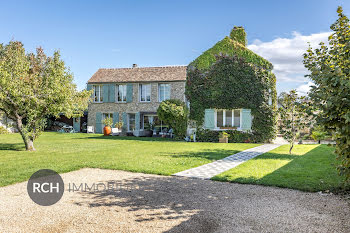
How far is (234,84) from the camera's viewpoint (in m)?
17.7

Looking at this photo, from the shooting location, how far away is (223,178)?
6348mm

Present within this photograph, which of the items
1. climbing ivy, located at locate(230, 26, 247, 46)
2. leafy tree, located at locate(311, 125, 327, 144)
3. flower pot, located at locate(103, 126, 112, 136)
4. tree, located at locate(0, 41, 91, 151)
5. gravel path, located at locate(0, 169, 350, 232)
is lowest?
gravel path, located at locate(0, 169, 350, 232)

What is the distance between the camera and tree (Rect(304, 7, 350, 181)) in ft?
10.5

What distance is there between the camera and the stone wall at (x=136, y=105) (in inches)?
896

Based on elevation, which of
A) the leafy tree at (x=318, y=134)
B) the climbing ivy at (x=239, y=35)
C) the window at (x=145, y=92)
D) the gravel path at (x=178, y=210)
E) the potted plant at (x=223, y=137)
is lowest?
the gravel path at (x=178, y=210)

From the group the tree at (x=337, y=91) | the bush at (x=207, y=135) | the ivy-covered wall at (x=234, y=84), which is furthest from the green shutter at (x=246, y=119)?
the tree at (x=337, y=91)

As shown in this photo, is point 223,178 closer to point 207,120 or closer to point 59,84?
point 59,84

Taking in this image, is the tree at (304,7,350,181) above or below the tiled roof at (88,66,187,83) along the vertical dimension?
below

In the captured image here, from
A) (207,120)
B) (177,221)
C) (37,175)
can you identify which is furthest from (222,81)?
(177,221)

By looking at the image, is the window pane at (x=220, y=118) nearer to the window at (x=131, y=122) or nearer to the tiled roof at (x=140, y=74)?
the tiled roof at (x=140, y=74)

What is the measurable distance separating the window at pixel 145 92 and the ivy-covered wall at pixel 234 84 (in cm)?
595

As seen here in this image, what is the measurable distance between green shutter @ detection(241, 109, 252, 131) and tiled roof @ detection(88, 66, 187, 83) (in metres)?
7.09

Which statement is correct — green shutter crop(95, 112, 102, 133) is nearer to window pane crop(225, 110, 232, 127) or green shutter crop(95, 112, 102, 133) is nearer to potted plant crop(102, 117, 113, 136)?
potted plant crop(102, 117, 113, 136)

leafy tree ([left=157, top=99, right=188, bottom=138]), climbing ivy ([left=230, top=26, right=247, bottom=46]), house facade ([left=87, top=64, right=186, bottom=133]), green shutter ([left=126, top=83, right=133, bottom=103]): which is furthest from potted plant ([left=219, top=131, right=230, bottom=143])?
green shutter ([left=126, top=83, right=133, bottom=103])
